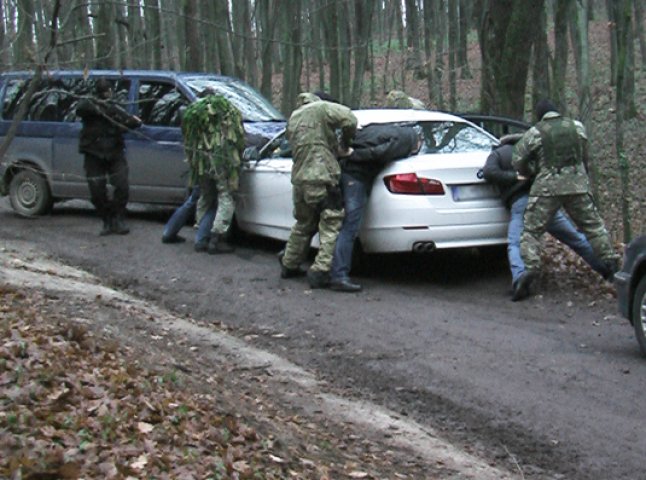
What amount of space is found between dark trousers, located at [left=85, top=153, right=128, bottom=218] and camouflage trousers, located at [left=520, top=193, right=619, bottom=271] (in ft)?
18.3

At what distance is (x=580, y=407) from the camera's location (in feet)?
25.0

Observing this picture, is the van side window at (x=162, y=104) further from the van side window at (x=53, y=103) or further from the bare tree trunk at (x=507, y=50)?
the bare tree trunk at (x=507, y=50)

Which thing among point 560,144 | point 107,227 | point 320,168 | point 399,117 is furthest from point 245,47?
point 560,144

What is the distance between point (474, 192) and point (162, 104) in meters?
5.32

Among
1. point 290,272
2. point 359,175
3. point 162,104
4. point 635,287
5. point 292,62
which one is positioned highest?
point 292,62

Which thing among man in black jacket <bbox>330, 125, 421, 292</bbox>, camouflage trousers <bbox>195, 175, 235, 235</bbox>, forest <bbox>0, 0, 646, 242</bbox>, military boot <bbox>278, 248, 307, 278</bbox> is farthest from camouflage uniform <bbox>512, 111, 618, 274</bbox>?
camouflage trousers <bbox>195, 175, 235, 235</bbox>

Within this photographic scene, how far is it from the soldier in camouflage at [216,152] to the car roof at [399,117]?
1.51 m

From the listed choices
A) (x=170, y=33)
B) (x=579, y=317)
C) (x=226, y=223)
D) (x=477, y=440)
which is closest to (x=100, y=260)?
(x=226, y=223)

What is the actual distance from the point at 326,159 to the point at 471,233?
1.64m

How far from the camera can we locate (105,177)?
14078 mm

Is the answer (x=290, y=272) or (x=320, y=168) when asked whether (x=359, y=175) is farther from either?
(x=290, y=272)

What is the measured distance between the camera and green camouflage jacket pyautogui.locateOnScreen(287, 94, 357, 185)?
37.0 ft

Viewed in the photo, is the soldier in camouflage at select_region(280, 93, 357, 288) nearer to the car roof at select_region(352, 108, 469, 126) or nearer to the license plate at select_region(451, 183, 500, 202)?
the car roof at select_region(352, 108, 469, 126)

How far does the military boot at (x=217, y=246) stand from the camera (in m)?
13.1
